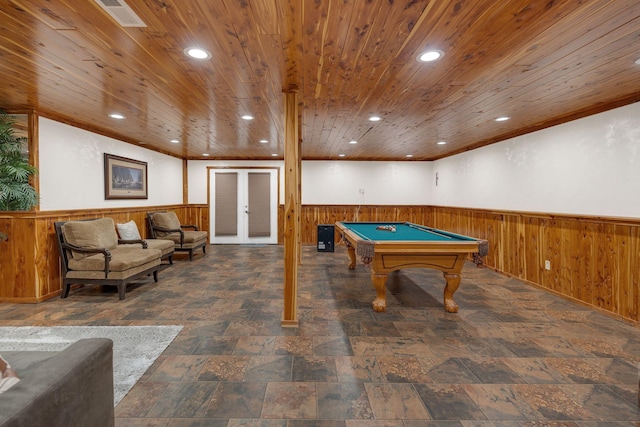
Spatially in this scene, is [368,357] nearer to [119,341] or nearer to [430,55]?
[119,341]

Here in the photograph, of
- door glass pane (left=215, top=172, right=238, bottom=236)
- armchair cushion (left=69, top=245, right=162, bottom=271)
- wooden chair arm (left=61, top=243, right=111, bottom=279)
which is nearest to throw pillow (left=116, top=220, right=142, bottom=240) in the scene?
armchair cushion (left=69, top=245, right=162, bottom=271)

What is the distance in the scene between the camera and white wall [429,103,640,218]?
129 inches

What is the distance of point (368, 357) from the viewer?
2477 mm

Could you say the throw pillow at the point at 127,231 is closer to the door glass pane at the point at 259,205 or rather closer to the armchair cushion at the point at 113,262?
the armchair cushion at the point at 113,262

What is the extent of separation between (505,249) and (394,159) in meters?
3.89

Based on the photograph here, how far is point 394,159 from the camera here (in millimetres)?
8203

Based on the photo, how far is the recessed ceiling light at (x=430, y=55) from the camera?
2281 mm

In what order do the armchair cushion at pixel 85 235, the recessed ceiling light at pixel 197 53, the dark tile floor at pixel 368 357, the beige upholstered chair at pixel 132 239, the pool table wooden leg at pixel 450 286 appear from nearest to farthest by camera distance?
the dark tile floor at pixel 368 357
the recessed ceiling light at pixel 197 53
the pool table wooden leg at pixel 450 286
the armchair cushion at pixel 85 235
the beige upholstered chair at pixel 132 239

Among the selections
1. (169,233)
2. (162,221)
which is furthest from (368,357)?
(162,221)

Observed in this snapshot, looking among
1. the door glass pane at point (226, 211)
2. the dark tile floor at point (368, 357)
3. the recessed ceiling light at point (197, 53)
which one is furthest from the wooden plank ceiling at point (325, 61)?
the door glass pane at point (226, 211)

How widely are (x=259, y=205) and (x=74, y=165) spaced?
4302 millimetres

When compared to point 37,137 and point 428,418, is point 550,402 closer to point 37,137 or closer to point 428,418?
point 428,418

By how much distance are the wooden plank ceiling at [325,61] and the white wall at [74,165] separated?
25cm

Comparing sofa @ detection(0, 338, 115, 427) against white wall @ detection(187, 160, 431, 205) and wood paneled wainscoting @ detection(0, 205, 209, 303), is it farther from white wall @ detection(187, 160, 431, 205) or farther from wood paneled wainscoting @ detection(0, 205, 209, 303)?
white wall @ detection(187, 160, 431, 205)
